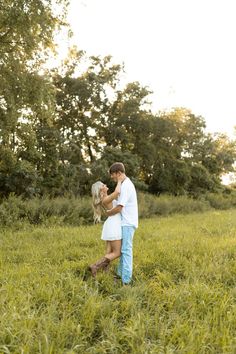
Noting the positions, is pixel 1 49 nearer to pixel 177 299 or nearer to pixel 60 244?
pixel 60 244

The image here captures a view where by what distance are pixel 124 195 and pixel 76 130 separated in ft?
64.2

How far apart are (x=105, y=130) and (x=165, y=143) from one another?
508cm

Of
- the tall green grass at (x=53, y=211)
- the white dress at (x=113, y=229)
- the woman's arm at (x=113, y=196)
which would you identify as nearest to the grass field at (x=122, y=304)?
the white dress at (x=113, y=229)

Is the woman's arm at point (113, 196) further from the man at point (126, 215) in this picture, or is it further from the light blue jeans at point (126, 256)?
the light blue jeans at point (126, 256)

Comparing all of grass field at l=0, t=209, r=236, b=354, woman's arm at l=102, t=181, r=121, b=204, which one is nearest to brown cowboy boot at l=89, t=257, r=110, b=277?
grass field at l=0, t=209, r=236, b=354

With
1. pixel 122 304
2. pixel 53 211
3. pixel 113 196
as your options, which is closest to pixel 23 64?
pixel 53 211

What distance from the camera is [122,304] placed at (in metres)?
4.86

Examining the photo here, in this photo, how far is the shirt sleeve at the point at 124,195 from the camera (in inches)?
228

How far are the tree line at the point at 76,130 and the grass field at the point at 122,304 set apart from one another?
703cm

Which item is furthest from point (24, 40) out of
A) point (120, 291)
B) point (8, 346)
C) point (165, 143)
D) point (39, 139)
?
point (165, 143)

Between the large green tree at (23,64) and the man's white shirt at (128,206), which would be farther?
the large green tree at (23,64)

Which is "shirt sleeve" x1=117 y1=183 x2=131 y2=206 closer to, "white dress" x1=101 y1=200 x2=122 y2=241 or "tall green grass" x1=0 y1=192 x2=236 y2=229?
"white dress" x1=101 y1=200 x2=122 y2=241

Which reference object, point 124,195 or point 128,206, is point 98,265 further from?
point 124,195

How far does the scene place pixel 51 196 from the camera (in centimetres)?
1777
